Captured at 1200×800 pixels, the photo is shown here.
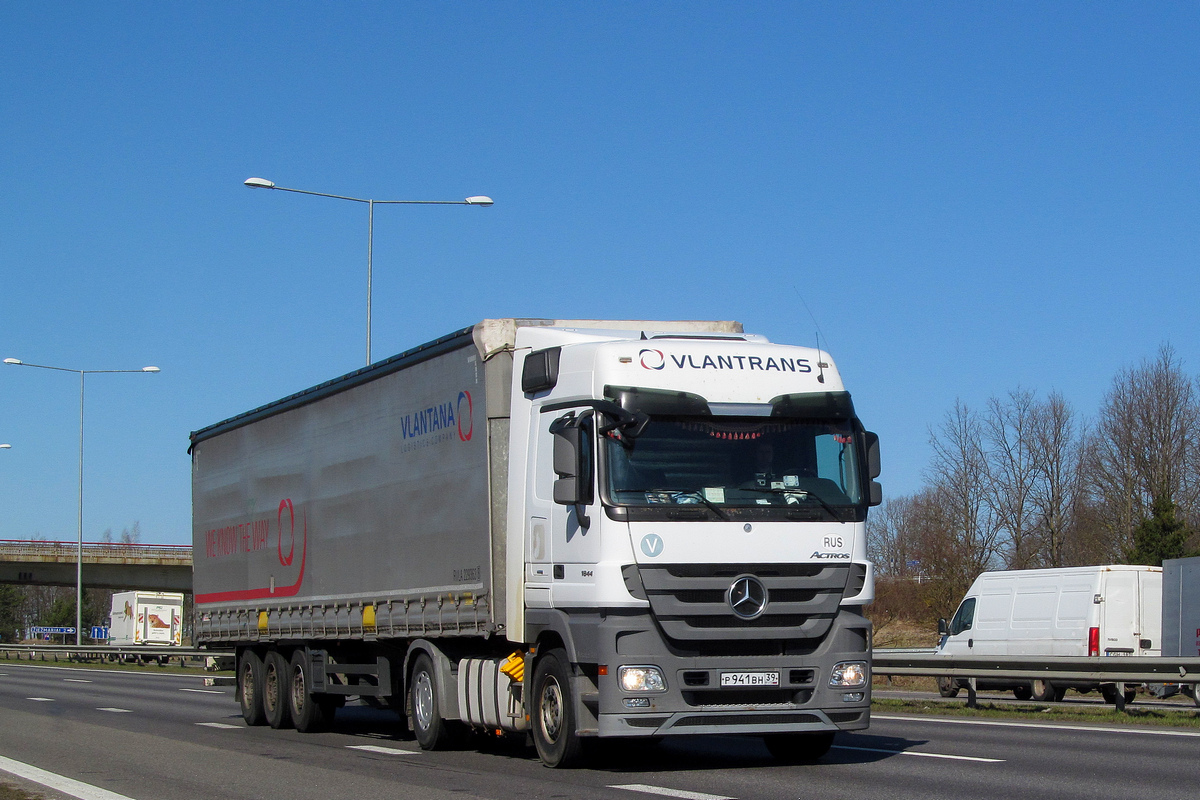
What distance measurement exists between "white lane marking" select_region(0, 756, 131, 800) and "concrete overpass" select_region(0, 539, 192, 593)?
52686 mm

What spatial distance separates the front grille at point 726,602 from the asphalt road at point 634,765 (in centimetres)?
108

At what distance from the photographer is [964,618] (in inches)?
1084

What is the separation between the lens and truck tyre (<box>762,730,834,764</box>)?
12.0 metres

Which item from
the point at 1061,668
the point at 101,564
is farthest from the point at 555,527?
the point at 101,564

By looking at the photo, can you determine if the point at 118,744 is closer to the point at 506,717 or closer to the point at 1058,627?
the point at 506,717

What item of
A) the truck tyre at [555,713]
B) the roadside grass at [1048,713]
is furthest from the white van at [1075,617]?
the truck tyre at [555,713]

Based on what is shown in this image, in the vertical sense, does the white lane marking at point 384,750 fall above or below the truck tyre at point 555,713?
below

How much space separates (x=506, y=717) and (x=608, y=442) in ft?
9.53

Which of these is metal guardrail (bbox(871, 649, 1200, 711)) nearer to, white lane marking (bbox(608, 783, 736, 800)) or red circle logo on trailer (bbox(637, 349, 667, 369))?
red circle logo on trailer (bbox(637, 349, 667, 369))

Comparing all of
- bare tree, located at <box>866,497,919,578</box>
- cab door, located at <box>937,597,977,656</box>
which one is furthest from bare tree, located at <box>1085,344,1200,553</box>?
cab door, located at <box>937,597,977,656</box>

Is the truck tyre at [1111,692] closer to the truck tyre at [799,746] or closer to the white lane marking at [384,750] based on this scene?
the truck tyre at [799,746]

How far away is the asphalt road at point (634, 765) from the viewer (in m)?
10.1

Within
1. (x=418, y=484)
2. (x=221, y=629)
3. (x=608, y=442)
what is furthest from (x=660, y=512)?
(x=221, y=629)

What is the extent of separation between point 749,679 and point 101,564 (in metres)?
58.3
